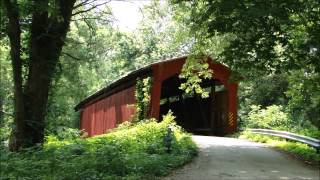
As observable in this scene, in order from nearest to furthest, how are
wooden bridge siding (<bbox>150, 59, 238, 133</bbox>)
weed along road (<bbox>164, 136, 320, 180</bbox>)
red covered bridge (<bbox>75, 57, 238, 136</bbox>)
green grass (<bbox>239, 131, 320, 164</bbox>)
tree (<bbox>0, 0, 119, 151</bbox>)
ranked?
weed along road (<bbox>164, 136, 320, 180</bbox>)
tree (<bbox>0, 0, 119, 151</bbox>)
green grass (<bbox>239, 131, 320, 164</bbox>)
wooden bridge siding (<bbox>150, 59, 238, 133</bbox>)
red covered bridge (<bbox>75, 57, 238, 136</bbox>)

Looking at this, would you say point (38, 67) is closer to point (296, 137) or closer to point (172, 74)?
point (296, 137)

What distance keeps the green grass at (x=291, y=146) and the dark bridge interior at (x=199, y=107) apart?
423 centimetres

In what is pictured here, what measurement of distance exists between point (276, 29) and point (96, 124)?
77.8 feet

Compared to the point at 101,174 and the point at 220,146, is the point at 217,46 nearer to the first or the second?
the point at 220,146

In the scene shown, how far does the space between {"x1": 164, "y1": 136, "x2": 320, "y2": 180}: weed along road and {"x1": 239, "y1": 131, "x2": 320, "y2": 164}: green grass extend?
1.54ft

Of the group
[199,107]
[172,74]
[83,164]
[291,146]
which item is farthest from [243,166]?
[199,107]

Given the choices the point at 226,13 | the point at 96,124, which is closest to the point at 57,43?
the point at 226,13

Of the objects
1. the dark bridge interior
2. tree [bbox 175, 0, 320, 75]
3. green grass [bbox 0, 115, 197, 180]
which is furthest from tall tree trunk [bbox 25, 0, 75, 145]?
the dark bridge interior

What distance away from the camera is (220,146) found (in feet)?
61.1

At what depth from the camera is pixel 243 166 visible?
1304 cm

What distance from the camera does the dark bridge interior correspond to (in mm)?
28391

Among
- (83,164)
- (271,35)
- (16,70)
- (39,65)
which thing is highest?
(271,35)

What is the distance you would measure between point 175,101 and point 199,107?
361 cm

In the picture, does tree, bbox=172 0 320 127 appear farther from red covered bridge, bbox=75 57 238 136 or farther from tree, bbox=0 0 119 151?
red covered bridge, bbox=75 57 238 136
